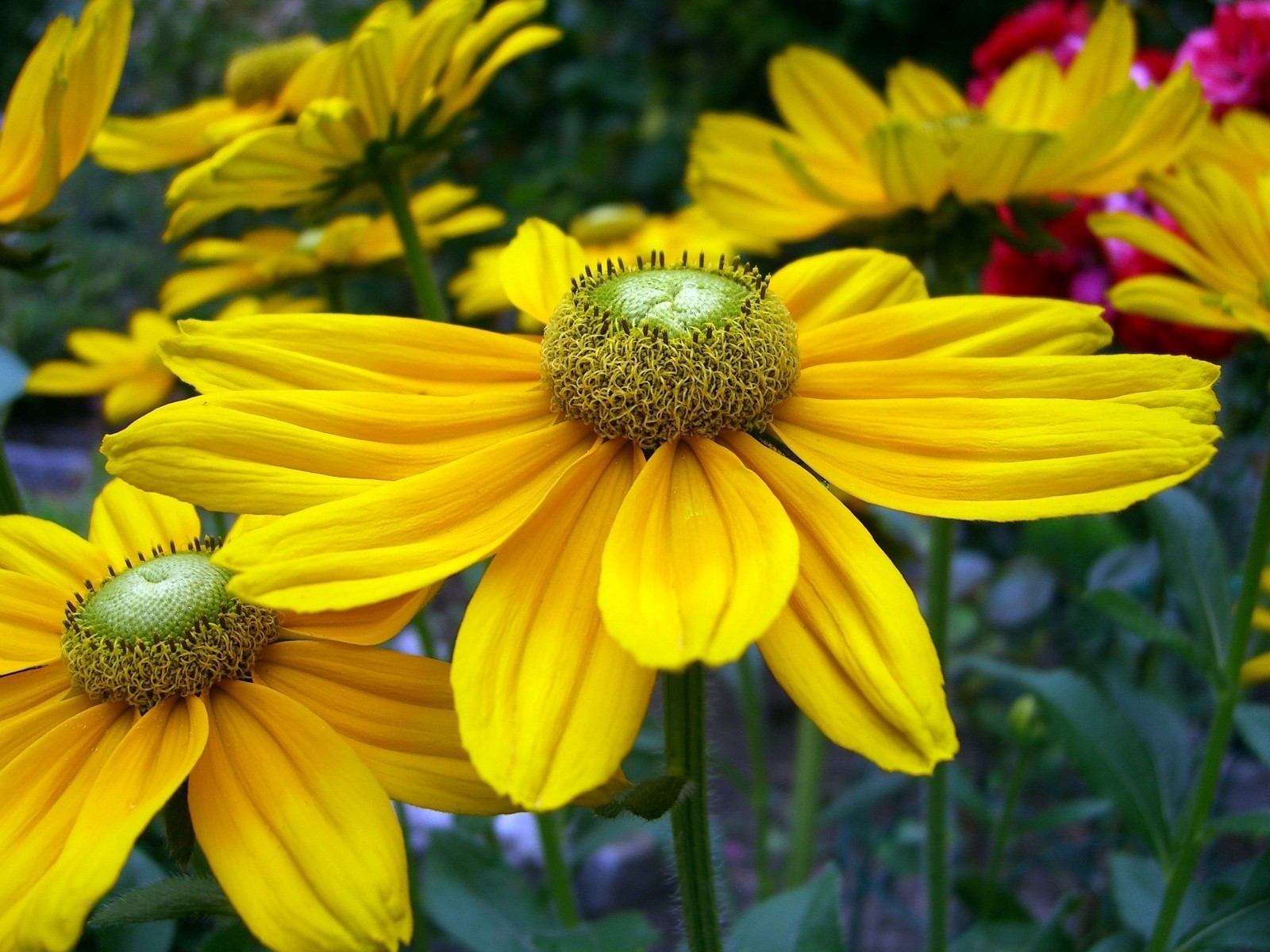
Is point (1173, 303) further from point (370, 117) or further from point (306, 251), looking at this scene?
point (306, 251)

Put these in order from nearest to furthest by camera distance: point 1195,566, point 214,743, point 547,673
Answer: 1. point 547,673
2. point 214,743
3. point 1195,566

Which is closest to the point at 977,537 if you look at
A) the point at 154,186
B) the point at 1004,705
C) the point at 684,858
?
the point at 1004,705

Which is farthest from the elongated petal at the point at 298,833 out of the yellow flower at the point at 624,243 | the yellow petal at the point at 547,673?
the yellow flower at the point at 624,243

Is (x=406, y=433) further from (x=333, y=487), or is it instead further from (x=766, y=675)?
(x=766, y=675)

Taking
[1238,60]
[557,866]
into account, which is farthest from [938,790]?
[1238,60]

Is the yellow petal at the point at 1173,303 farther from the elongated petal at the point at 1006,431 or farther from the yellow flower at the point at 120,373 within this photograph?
the yellow flower at the point at 120,373

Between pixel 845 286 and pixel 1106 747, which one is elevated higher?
pixel 845 286

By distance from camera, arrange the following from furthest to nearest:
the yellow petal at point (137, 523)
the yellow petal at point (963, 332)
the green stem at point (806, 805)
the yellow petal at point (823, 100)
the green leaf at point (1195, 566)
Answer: the green stem at point (806, 805)
the yellow petal at point (823, 100)
the green leaf at point (1195, 566)
the yellow petal at point (137, 523)
the yellow petal at point (963, 332)
